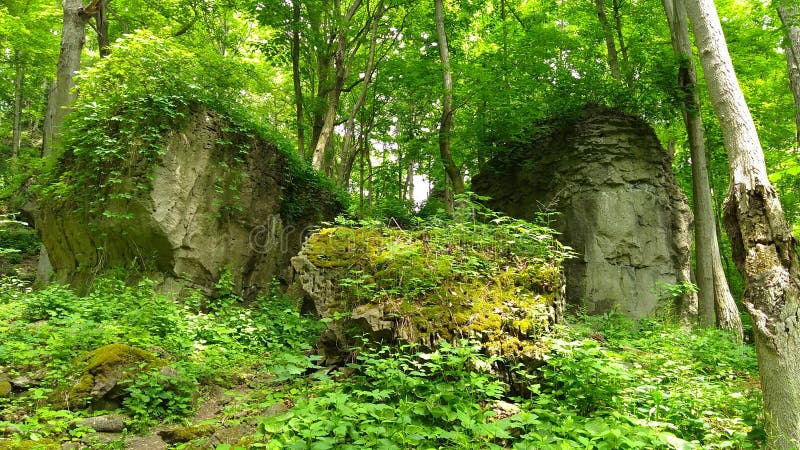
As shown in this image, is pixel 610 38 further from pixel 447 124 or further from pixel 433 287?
pixel 433 287

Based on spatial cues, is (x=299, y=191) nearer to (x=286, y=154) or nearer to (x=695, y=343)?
(x=286, y=154)

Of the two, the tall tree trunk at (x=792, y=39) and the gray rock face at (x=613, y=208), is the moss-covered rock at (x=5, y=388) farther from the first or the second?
the tall tree trunk at (x=792, y=39)

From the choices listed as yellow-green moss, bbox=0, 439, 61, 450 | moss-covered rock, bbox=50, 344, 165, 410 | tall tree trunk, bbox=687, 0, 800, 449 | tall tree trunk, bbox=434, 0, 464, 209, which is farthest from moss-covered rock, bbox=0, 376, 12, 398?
tall tree trunk, bbox=434, 0, 464, 209

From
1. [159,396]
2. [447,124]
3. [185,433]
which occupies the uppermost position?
[447,124]

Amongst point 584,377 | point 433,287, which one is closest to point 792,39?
point 584,377

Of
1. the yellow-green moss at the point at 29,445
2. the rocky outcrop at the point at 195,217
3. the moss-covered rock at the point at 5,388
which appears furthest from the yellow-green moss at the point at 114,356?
the rocky outcrop at the point at 195,217

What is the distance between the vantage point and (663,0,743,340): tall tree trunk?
9516 mm

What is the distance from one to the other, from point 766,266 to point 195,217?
861 centimetres

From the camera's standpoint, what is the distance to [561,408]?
12.6 ft

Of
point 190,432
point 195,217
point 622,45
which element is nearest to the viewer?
point 190,432

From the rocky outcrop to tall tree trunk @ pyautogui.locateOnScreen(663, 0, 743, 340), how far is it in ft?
30.4

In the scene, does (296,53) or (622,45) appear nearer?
(622,45)

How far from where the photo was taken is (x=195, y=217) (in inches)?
326

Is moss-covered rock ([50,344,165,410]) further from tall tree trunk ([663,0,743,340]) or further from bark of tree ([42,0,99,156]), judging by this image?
tall tree trunk ([663,0,743,340])
